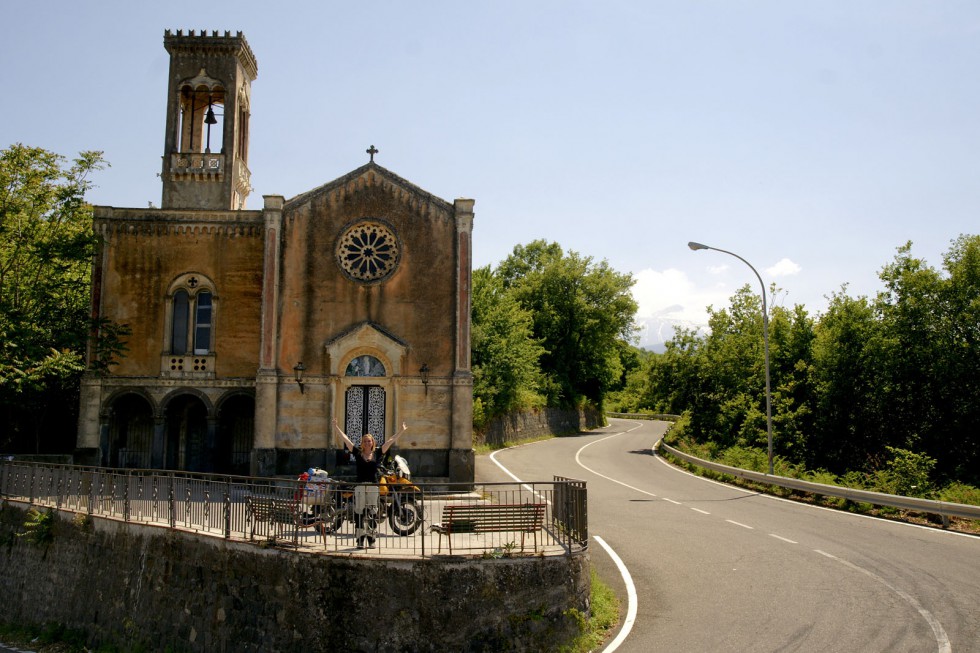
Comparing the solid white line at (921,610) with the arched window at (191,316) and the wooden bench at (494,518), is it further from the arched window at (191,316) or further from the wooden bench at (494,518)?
the arched window at (191,316)

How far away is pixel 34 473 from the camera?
1862 cm

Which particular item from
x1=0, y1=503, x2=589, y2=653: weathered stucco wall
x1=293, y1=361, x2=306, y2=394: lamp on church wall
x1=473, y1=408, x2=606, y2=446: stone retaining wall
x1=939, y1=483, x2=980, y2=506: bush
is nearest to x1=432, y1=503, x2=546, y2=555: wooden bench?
x1=0, y1=503, x2=589, y2=653: weathered stucco wall

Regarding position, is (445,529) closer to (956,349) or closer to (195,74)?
(195,74)

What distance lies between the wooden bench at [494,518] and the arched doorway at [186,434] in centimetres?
1514

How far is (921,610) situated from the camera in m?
11.7

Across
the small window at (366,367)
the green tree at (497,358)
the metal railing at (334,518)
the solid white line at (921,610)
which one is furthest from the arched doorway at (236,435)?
the solid white line at (921,610)

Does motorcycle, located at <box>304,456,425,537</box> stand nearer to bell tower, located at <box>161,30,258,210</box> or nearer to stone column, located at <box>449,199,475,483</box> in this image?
stone column, located at <box>449,199,475,483</box>

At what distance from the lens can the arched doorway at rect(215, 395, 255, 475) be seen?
82.5ft

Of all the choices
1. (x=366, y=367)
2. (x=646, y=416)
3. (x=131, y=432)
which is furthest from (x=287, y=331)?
(x=646, y=416)

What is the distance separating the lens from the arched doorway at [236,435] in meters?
25.1

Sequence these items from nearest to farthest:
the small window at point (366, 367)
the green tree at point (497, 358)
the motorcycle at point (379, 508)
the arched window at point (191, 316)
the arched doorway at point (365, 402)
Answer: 1. the motorcycle at point (379, 508)
2. the arched doorway at point (365, 402)
3. the small window at point (366, 367)
4. the arched window at point (191, 316)
5. the green tree at point (497, 358)

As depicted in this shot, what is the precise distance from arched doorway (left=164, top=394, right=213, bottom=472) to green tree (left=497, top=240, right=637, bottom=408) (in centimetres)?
3680

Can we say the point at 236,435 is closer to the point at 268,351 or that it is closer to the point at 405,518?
the point at 268,351

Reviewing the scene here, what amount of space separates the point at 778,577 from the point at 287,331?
50.7ft
